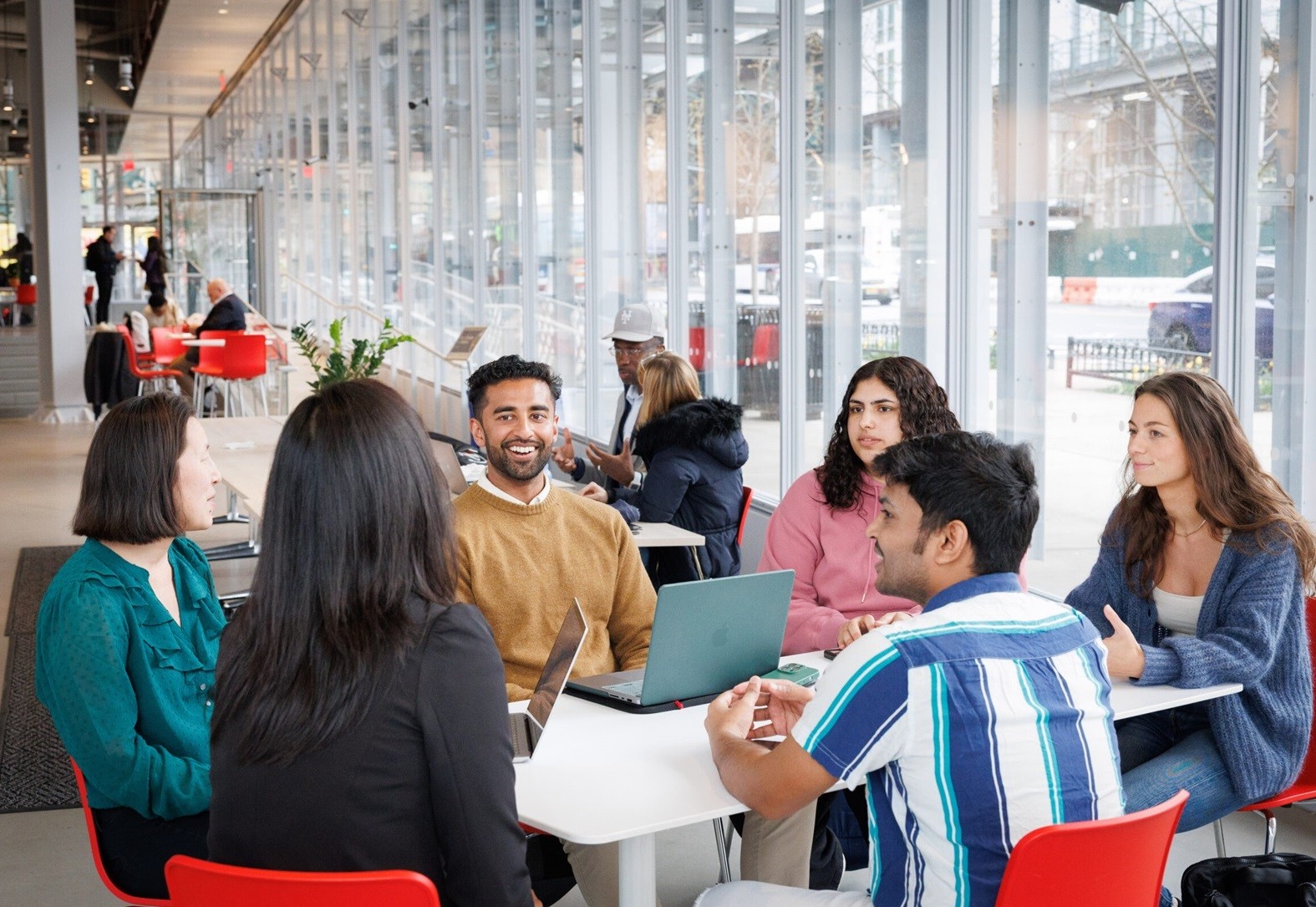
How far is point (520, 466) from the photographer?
119 inches

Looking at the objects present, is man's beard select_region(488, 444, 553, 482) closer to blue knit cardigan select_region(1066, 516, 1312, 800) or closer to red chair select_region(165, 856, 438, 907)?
blue knit cardigan select_region(1066, 516, 1312, 800)

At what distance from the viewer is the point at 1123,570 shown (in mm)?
3041

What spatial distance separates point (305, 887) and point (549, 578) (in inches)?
56.7

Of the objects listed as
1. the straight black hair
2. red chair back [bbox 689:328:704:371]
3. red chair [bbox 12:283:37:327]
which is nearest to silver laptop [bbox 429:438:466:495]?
red chair back [bbox 689:328:704:371]

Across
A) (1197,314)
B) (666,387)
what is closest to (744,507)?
(666,387)

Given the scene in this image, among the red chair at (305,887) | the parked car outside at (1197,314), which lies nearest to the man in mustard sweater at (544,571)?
the red chair at (305,887)

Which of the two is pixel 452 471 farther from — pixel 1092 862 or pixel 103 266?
pixel 103 266

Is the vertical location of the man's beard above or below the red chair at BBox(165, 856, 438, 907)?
above

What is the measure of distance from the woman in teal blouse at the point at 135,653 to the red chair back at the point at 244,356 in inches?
400

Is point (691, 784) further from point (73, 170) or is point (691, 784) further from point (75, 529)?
point (73, 170)

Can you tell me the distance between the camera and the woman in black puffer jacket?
15.9 feet

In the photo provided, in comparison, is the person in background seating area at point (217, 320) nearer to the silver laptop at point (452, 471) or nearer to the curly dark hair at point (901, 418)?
the silver laptop at point (452, 471)

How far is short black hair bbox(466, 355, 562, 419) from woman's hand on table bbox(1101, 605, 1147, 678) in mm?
1446

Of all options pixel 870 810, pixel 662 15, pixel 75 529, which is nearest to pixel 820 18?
pixel 662 15
